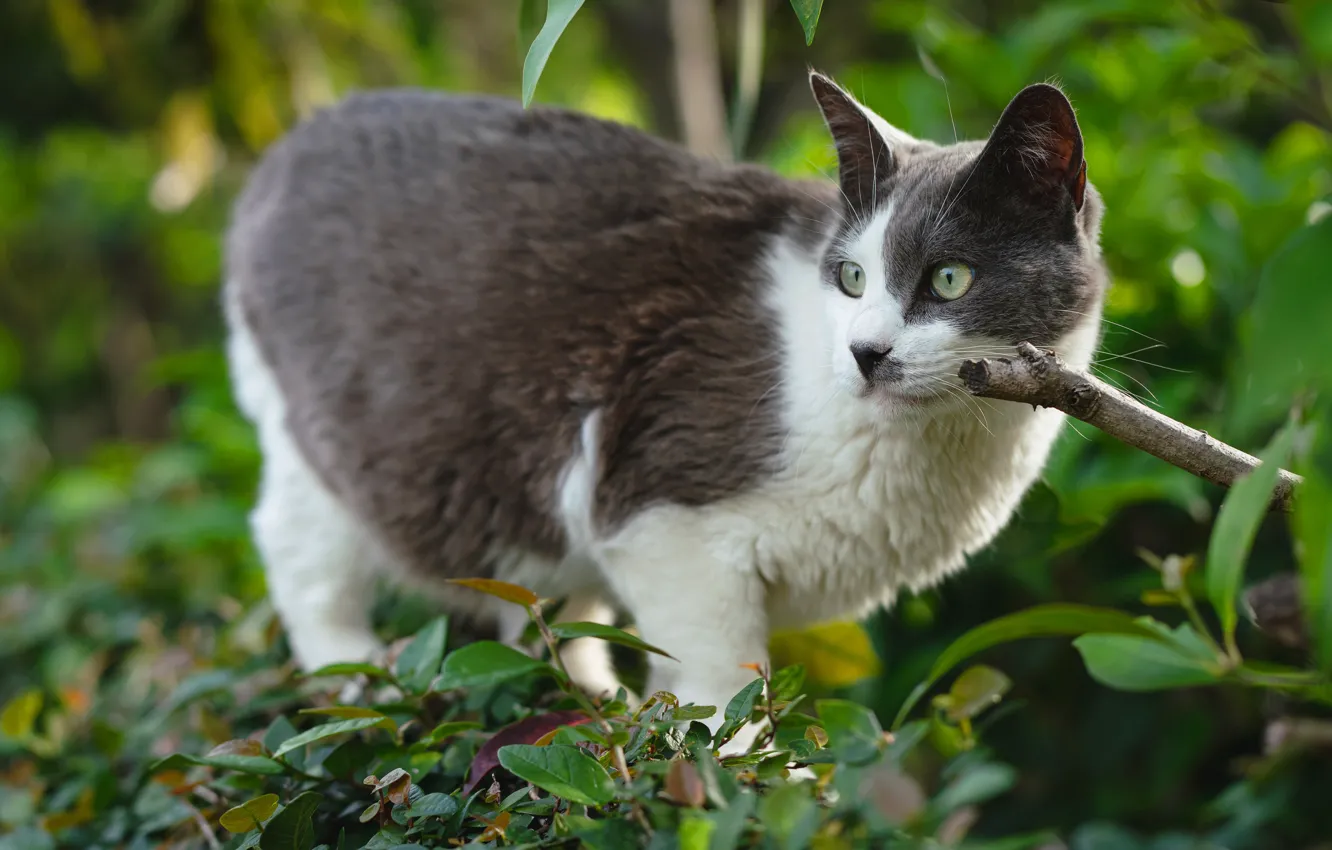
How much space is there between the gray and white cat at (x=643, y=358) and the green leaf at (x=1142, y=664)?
512 millimetres

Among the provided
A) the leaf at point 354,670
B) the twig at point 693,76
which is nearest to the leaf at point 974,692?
the leaf at point 354,670

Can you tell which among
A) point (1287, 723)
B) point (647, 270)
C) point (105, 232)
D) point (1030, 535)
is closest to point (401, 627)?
point (647, 270)

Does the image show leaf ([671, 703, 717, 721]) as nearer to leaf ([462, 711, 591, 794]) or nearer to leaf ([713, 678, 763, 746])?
leaf ([713, 678, 763, 746])

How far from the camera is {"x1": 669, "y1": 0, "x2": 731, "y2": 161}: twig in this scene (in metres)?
3.42

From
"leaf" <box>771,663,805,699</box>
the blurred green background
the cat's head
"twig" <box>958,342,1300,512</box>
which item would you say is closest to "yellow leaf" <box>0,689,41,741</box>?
the blurred green background

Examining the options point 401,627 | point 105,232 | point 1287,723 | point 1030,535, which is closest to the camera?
point 1287,723

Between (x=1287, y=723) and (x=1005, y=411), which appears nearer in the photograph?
(x=1287, y=723)

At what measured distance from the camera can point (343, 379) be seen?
2.14 m

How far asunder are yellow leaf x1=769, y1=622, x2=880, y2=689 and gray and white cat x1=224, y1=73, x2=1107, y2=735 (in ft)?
0.73

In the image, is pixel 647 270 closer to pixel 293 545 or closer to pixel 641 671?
pixel 641 671

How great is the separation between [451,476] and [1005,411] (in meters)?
0.99

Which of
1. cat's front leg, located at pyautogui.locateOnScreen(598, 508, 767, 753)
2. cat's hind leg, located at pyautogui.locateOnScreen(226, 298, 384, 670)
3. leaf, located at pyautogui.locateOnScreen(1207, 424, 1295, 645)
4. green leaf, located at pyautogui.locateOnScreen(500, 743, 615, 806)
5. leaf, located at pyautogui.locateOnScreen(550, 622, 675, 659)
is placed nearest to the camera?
leaf, located at pyautogui.locateOnScreen(1207, 424, 1295, 645)

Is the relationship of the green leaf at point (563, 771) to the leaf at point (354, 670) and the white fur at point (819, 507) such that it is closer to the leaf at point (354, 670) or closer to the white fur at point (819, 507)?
the leaf at point (354, 670)

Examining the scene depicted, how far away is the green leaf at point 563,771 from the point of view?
1072 mm
